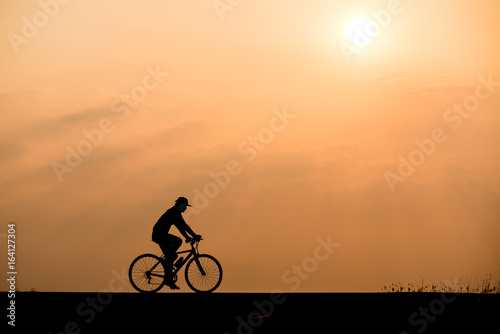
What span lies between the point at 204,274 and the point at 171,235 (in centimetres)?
124

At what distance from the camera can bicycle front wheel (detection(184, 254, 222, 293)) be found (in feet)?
55.3

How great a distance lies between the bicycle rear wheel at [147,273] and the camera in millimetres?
17125

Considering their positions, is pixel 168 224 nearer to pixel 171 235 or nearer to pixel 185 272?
pixel 171 235

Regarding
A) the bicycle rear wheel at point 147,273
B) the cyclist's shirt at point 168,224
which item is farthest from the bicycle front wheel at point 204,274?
the cyclist's shirt at point 168,224
